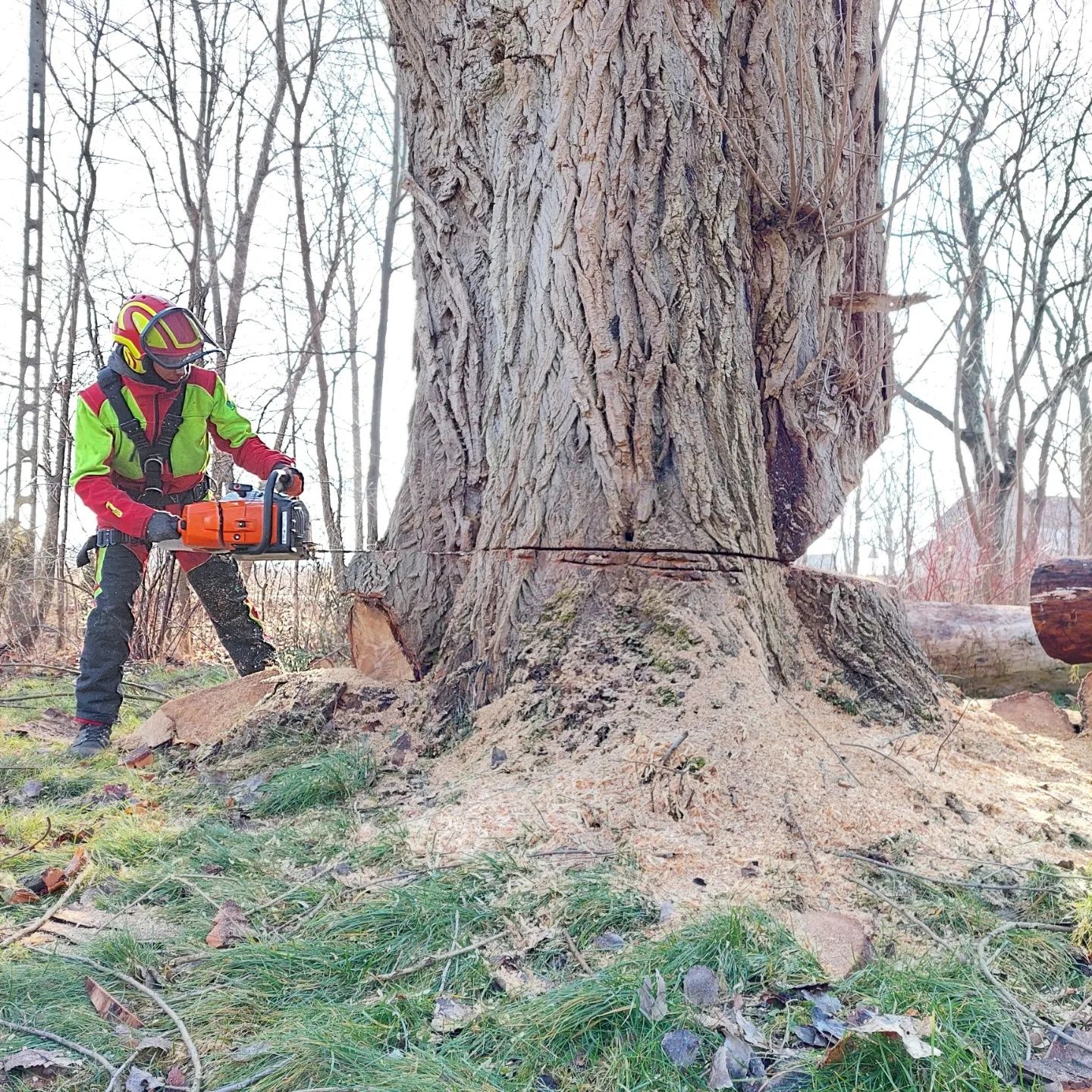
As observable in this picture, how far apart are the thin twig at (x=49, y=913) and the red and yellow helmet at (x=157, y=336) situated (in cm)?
269

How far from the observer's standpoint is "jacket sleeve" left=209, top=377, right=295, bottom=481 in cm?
510

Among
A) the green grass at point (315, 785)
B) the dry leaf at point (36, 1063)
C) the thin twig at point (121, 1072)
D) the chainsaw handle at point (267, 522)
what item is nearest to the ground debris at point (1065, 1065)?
the thin twig at point (121, 1072)

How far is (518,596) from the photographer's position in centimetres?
345

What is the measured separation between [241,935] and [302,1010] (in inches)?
18.1

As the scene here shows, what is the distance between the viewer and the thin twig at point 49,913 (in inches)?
89.8

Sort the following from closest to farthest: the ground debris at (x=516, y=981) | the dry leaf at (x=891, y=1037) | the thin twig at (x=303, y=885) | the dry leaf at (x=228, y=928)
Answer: the dry leaf at (x=891, y=1037) < the ground debris at (x=516, y=981) < the dry leaf at (x=228, y=928) < the thin twig at (x=303, y=885)

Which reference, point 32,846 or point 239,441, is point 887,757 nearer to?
point 32,846

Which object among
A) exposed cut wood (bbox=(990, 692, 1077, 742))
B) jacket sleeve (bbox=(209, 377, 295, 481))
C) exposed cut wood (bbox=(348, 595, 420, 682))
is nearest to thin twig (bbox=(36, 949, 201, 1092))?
exposed cut wood (bbox=(348, 595, 420, 682))

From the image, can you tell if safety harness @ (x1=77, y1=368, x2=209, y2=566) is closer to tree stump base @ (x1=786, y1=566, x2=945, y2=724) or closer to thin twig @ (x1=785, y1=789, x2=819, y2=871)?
tree stump base @ (x1=786, y1=566, x2=945, y2=724)

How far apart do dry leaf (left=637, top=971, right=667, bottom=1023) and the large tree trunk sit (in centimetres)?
157

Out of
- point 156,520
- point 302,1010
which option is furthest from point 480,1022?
point 156,520

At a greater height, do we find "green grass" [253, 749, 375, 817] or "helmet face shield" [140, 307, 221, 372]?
"helmet face shield" [140, 307, 221, 372]

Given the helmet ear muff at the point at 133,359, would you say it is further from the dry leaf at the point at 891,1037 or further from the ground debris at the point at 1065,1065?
the ground debris at the point at 1065,1065

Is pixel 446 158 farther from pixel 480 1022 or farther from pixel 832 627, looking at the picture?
pixel 480 1022
